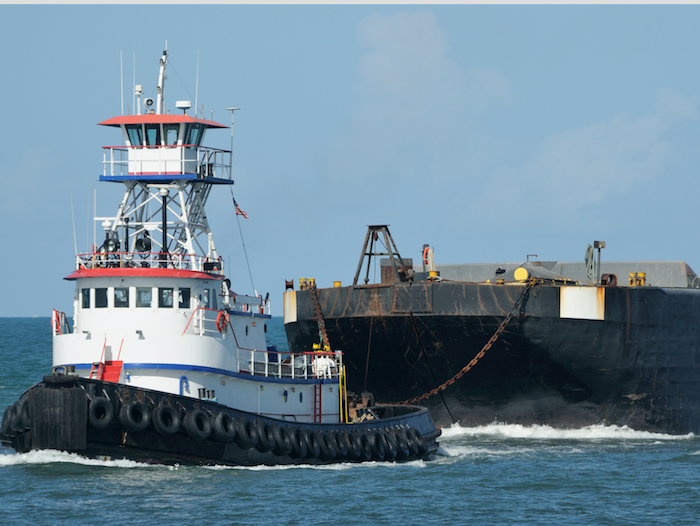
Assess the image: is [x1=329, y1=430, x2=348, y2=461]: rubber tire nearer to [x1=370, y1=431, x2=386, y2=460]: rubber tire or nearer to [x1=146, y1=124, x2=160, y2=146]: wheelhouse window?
[x1=370, y1=431, x2=386, y2=460]: rubber tire

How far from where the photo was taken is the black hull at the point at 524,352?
1060 inches

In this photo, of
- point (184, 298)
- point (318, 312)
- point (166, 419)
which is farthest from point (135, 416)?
point (318, 312)

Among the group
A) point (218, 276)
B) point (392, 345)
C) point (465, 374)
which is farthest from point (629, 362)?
point (218, 276)

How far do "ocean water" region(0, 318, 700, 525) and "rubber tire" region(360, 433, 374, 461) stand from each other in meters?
0.22

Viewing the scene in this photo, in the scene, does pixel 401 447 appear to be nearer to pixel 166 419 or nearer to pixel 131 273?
pixel 166 419

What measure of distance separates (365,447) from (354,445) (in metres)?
0.37

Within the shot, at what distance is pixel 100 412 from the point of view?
722 inches

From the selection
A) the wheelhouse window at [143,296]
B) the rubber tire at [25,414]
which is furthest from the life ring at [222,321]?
the rubber tire at [25,414]

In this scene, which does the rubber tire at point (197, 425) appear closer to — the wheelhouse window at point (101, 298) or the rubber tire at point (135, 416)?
the rubber tire at point (135, 416)

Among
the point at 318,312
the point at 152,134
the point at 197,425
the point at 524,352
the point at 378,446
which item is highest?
the point at 152,134

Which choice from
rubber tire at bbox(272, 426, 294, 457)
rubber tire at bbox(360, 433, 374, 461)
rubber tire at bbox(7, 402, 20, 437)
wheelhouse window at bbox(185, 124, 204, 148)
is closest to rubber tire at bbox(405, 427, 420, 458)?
rubber tire at bbox(360, 433, 374, 461)

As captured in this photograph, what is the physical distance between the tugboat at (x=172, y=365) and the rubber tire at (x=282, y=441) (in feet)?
0.08

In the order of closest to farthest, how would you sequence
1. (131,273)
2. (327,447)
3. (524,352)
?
(131,273) < (327,447) < (524,352)

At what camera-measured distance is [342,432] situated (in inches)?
862
